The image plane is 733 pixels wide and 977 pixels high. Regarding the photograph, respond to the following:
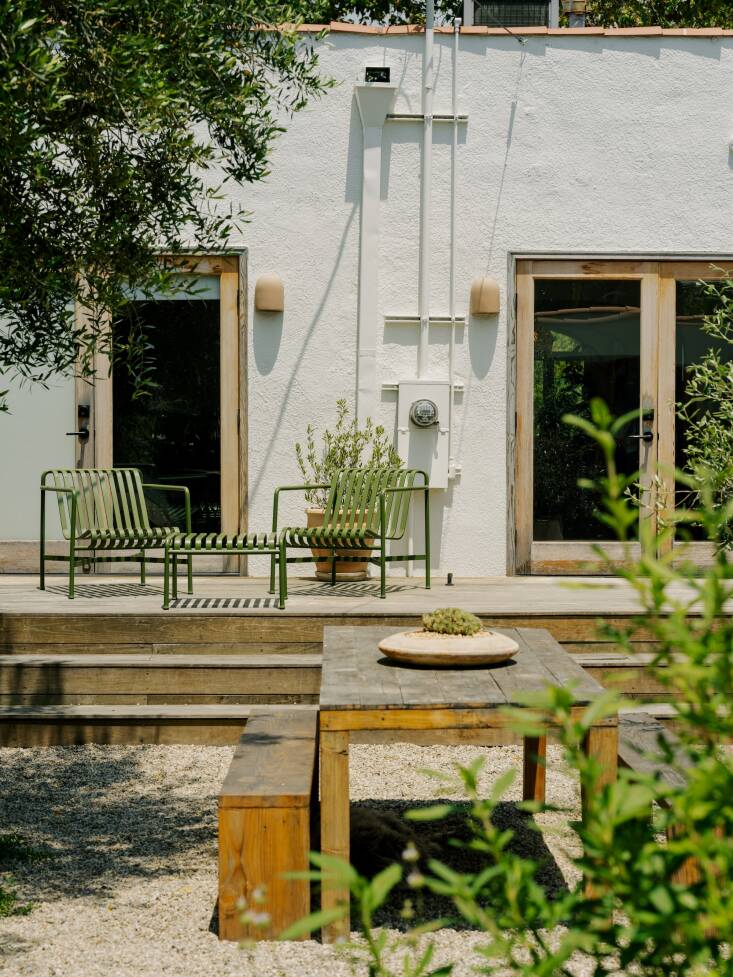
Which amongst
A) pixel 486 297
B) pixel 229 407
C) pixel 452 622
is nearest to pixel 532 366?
pixel 486 297

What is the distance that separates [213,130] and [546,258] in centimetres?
426

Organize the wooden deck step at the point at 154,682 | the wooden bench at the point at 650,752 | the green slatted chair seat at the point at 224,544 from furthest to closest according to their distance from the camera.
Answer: the green slatted chair seat at the point at 224,544 < the wooden deck step at the point at 154,682 < the wooden bench at the point at 650,752

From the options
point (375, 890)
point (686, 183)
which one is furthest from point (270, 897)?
point (686, 183)

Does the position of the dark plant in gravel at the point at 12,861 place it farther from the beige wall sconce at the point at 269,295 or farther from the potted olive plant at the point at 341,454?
the beige wall sconce at the point at 269,295

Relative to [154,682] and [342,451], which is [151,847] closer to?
[154,682]

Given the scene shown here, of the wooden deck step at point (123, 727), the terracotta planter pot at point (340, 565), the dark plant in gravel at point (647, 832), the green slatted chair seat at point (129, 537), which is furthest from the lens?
the terracotta planter pot at point (340, 565)

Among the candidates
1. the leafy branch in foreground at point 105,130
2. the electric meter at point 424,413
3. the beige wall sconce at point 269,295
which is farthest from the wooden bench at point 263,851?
the beige wall sconce at point 269,295

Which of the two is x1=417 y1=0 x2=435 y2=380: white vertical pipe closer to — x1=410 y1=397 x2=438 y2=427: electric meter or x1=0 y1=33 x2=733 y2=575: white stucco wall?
x1=0 y1=33 x2=733 y2=575: white stucco wall

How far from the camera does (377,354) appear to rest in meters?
7.91

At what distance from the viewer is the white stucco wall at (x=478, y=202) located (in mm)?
7914

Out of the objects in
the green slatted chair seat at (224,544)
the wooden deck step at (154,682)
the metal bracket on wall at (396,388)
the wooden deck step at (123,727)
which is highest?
the metal bracket on wall at (396,388)

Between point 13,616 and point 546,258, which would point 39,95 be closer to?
point 13,616

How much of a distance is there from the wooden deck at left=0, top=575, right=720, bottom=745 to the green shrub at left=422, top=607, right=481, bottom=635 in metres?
1.36

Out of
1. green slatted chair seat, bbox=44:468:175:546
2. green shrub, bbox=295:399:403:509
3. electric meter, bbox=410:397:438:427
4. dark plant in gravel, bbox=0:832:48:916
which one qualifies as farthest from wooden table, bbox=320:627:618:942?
electric meter, bbox=410:397:438:427
